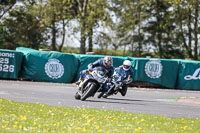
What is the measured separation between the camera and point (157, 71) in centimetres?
2395

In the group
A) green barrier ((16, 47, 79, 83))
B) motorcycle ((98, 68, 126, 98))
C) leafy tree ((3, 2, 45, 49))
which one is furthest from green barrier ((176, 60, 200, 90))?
leafy tree ((3, 2, 45, 49))

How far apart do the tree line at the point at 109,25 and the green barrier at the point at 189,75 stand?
16.3 meters

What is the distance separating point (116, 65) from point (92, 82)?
962cm

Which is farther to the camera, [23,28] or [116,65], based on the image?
[23,28]

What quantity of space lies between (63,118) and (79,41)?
33.4 metres

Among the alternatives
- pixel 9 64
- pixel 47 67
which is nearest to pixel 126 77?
pixel 47 67

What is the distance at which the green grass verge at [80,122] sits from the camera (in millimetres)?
8328

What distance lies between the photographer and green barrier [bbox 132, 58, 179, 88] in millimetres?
23781

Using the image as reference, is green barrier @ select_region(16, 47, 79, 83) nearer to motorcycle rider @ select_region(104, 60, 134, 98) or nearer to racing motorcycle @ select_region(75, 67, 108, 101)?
motorcycle rider @ select_region(104, 60, 134, 98)

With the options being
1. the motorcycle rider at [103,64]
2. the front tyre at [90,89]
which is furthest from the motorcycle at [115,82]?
the front tyre at [90,89]

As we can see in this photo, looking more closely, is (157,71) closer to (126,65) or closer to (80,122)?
(126,65)

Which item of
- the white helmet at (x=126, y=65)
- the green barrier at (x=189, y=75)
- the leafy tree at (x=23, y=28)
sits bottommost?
the green barrier at (x=189, y=75)

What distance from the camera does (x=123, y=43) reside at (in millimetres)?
48375

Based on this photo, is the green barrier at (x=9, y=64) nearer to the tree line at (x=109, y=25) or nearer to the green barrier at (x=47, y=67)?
the green barrier at (x=47, y=67)
